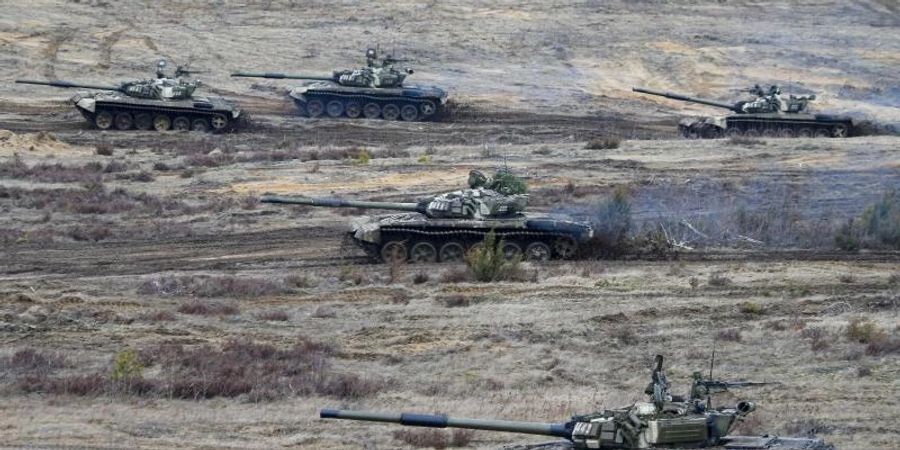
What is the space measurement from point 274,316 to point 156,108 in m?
23.1

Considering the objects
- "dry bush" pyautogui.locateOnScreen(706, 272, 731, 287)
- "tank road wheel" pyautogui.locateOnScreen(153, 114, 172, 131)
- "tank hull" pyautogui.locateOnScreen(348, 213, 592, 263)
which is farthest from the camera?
"tank road wheel" pyautogui.locateOnScreen(153, 114, 172, 131)

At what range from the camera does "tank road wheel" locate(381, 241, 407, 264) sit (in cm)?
2900

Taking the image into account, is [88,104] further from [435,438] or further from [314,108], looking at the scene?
[435,438]

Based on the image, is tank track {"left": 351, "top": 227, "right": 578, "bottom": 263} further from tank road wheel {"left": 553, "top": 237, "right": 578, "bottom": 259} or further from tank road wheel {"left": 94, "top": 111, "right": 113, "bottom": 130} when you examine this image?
tank road wheel {"left": 94, "top": 111, "right": 113, "bottom": 130}

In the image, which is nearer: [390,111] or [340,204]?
[340,204]

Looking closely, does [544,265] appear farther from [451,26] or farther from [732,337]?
[451,26]

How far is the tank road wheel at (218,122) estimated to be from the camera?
4656 cm

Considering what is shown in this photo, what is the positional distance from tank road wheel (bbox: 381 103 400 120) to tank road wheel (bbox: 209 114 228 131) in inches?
223

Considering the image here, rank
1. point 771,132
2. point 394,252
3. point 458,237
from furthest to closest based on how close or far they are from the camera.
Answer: point 771,132, point 458,237, point 394,252

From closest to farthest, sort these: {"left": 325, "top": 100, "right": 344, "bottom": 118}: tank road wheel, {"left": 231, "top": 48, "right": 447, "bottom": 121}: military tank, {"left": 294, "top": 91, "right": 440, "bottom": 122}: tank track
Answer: {"left": 231, "top": 48, "right": 447, "bottom": 121}: military tank → {"left": 294, "top": 91, "right": 440, "bottom": 122}: tank track → {"left": 325, "top": 100, "right": 344, "bottom": 118}: tank road wheel

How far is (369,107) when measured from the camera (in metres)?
50.0

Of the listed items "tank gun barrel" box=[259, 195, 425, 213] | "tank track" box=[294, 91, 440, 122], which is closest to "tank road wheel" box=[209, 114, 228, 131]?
"tank track" box=[294, 91, 440, 122]

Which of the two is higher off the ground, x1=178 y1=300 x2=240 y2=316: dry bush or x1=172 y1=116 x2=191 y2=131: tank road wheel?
x1=178 y1=300 x2=240 y2=316: dry bush

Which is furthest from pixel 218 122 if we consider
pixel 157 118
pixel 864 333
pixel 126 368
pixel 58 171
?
pixel 864 333
